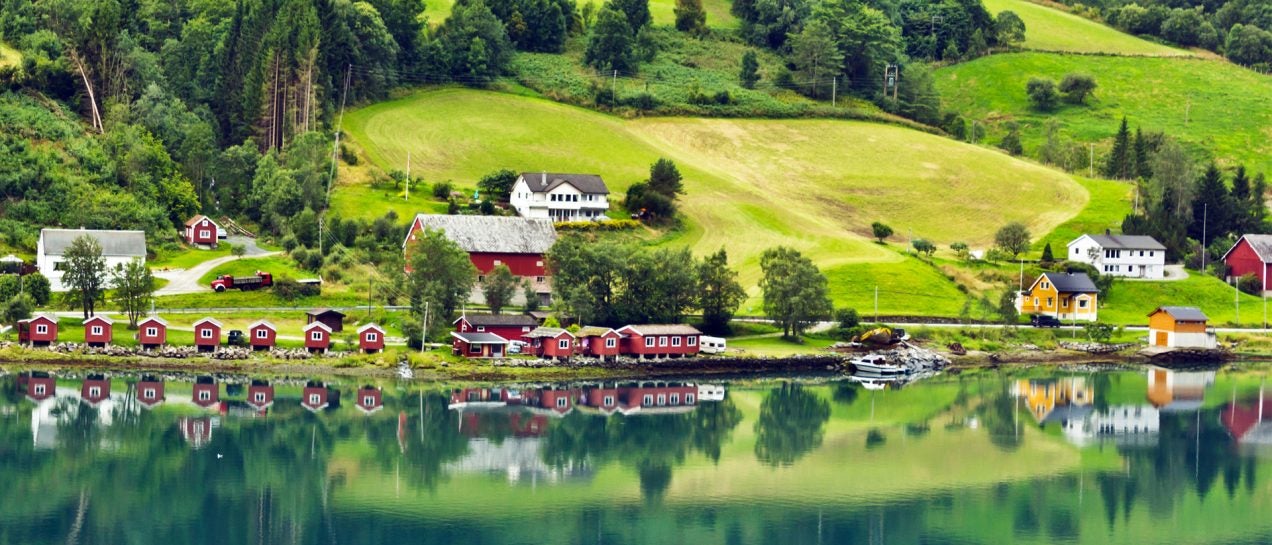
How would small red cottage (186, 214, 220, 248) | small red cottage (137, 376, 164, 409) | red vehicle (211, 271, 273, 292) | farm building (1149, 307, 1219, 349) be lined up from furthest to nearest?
small red cottage (186, 214, 220, 248) < farm building (1149, 307, 1219, 349) < red vehicle (211, 271, 273, 292) < small red cottage (137, 376, 164, 409)

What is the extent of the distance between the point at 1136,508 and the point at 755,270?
4596 centimetres

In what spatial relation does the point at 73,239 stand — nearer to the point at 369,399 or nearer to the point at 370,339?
the point at 370,339

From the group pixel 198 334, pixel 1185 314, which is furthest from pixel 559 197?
pixel 1185 314

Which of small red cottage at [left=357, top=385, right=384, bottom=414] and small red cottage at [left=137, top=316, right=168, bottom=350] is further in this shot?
small red cottage at [left=137, top=316, right=168, bottom=350]

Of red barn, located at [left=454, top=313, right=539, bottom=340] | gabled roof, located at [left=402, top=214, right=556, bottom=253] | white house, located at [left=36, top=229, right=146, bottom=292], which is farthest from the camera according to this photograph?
gabled roof, located at [left=402, top=214, right=556, bottom=253]

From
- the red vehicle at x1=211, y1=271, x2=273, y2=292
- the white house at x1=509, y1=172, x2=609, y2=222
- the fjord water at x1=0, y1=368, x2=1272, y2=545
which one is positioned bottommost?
the fjord water at x1=0, y1=368, x2=1272, y2=545

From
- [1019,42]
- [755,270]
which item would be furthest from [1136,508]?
[1019,42]

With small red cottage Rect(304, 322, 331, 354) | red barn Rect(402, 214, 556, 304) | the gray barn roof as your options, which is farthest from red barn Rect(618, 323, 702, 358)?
the gray barn roof

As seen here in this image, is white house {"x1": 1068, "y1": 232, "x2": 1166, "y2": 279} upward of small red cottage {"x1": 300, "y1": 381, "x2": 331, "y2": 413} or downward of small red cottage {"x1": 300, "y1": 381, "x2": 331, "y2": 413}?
upward

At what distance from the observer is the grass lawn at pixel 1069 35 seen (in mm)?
A: 161375

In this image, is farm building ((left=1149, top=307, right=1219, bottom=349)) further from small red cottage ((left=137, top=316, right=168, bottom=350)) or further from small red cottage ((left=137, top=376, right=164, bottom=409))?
small red cottage ((left=137, top=376, right=164, bottom=409))

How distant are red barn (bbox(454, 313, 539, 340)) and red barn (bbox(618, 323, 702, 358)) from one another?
4844 mm

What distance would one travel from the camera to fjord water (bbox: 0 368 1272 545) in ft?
158

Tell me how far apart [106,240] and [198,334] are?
13670 mm
